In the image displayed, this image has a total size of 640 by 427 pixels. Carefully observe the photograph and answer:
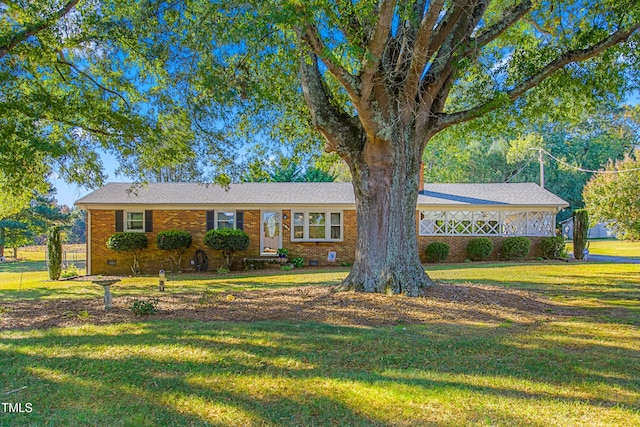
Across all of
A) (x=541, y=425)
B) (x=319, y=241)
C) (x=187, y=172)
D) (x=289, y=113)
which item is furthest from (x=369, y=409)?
(x=319, y=241)

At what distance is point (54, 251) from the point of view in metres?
14.8

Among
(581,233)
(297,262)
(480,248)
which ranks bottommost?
(297,262)

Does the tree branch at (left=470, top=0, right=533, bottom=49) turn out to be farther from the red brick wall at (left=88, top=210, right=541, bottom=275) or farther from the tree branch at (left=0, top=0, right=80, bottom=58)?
Answer: the red brick wall at (left=88, top=210, right=541, bottom=275)

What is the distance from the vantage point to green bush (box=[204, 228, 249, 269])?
15.5m

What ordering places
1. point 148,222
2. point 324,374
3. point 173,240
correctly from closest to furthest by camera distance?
point 324,374
point 173,240
point 148,222

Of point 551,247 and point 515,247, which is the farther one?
point 551,247

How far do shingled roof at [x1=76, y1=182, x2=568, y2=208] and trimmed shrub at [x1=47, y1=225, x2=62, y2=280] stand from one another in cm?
178

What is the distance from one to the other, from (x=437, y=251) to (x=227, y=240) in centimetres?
888

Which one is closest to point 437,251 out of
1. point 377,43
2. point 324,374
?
point 377,43

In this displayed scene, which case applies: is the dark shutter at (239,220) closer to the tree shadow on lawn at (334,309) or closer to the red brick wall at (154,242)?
the red brick wall at (154,242)

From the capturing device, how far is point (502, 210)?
18.0 metres

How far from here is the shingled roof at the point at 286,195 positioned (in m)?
16.8

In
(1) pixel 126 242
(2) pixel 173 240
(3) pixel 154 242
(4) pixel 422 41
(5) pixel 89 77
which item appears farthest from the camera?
(3) pixel 154 242

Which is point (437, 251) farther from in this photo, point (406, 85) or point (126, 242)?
point (126, 242)
